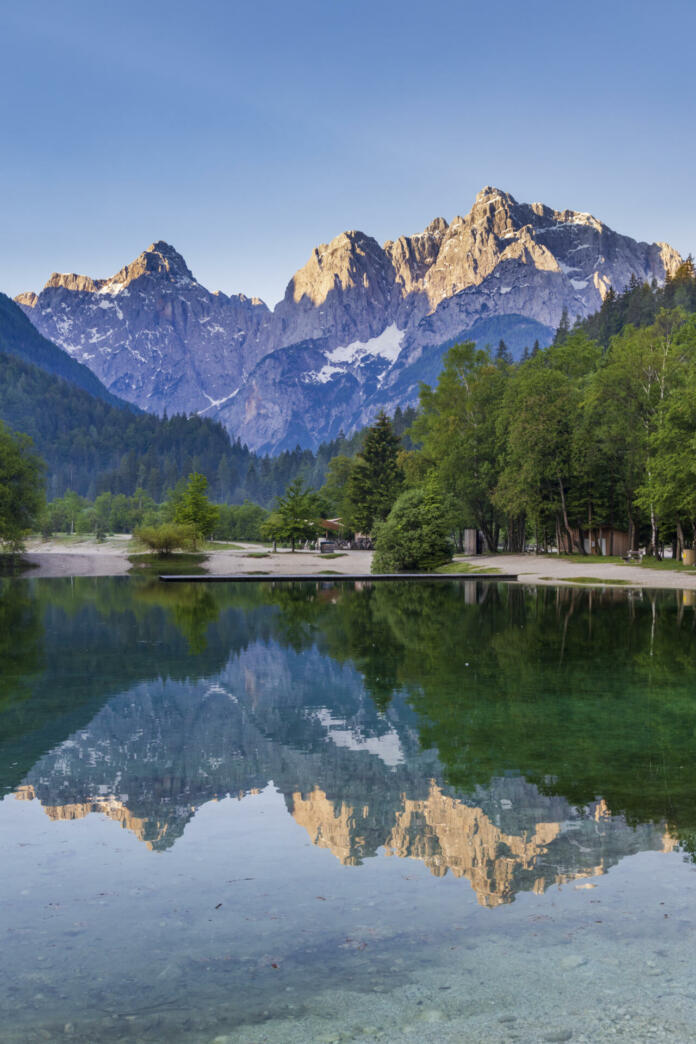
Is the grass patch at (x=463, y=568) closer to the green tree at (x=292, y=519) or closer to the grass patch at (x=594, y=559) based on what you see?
the grass patch at (x=594, y=559)

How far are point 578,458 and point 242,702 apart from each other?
161ft

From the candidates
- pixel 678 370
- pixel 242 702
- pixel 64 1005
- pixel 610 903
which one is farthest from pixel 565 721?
pixel 678 370

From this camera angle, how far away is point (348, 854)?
6.48m

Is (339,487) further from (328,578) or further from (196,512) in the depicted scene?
(328,578)

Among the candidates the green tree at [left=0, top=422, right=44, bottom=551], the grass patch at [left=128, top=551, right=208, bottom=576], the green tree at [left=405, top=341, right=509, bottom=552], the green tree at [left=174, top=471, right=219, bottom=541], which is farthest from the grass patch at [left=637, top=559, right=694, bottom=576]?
the green tree at [left=174, top=471, right=219, bottom=541]

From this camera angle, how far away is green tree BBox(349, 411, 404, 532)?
86.4m

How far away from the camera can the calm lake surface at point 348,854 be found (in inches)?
169

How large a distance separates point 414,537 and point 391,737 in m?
42.9

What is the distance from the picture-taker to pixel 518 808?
24.4 ft

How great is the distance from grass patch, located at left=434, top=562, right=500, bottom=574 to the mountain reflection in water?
28675 mm

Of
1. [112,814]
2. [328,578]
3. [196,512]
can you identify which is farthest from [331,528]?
[112,814]

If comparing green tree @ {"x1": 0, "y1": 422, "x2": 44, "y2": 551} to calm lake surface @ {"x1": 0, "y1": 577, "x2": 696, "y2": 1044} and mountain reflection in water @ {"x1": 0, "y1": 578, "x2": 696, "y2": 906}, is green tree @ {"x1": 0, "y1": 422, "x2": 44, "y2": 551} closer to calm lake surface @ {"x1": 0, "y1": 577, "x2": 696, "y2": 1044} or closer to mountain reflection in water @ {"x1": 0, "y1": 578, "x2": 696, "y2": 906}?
mountain reflection in water @ {"x1": 0, "y1": 578, "x2": 696, "y2": 906}

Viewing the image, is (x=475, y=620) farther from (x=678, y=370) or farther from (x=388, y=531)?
(x=678, y=370)

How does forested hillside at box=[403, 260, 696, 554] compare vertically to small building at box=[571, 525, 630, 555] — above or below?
above
